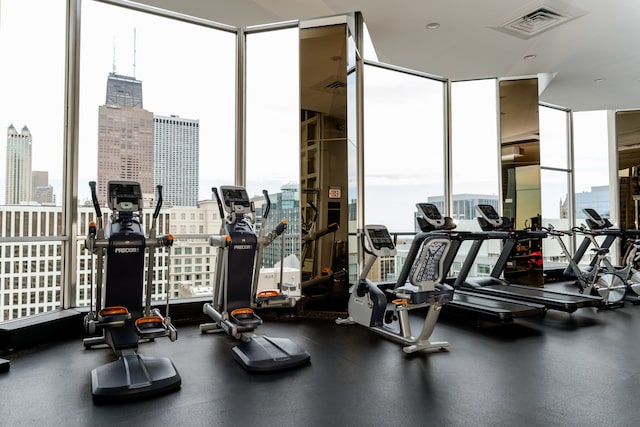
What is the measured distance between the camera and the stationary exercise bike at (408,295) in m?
3.99

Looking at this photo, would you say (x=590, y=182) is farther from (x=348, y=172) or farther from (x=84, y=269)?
(x=84, y=269)

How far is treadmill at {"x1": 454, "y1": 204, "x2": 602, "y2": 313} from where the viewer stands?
5410 mm

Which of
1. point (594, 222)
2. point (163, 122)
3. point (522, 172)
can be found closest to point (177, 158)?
point (163, 122)

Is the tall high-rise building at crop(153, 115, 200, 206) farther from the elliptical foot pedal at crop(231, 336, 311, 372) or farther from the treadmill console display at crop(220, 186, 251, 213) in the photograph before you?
the elliptical foot pedal at crop(231, 336, 311, 372)

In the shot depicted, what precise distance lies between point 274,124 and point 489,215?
3.58 meters

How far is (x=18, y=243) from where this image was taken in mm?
4277

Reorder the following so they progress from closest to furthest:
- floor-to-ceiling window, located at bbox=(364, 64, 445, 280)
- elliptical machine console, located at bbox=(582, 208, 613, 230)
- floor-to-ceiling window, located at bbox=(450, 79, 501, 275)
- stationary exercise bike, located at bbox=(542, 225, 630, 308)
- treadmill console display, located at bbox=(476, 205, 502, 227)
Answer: stationary exercise bike, located at bbox=(542, 225, 630, 308), treadmill console display, located at bbox=(476, 205, 502, 227), floor-to-ceiling window, located at bbox=(364, 64, 445, 280), elliptical machine console, located at bbox=(582, 208, 613, 230), floor-to-ceiling window, located at bbox=(450, 79, 501, 275)

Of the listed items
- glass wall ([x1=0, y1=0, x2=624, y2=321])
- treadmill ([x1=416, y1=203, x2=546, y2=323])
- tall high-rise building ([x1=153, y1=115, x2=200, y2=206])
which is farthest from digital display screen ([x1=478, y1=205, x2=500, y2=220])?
tall high-rise building ([x1=153, y1=115, x2=200, y2=206])

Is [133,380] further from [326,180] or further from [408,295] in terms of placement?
[326,180]

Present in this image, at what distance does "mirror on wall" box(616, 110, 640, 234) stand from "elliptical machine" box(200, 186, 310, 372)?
897 centimetres

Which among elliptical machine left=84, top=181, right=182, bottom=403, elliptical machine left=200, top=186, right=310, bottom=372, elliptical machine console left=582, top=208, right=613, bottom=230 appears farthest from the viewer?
elliptical machine console left=582, top=208, right=613, bottom=230

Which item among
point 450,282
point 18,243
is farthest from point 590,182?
point 18,243

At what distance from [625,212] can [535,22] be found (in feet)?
20.3

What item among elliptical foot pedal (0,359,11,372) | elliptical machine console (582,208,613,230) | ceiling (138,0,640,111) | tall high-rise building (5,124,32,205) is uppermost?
ceiling (138,0,640,111)
